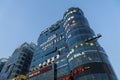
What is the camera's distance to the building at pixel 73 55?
210 feet

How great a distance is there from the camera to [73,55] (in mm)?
73812

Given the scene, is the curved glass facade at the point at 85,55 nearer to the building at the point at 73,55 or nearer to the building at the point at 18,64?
the building at the point at 73,55

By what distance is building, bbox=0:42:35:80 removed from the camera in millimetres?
109812

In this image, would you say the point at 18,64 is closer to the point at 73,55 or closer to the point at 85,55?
the point at 73,55

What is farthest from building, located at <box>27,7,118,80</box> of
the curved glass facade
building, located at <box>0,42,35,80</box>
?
building, located at <box>0,42,35,80</box>

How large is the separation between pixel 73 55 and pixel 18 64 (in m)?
56.0

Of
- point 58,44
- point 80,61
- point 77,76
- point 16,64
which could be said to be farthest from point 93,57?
point 16,64

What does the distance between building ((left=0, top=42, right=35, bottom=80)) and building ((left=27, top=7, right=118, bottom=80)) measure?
679 inches

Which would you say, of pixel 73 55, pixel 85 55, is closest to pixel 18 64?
pixel 73 55

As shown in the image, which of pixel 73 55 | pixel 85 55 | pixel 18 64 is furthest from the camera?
pixel 18 64

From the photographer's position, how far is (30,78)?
8575 centimetres

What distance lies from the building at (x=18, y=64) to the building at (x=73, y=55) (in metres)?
17.2

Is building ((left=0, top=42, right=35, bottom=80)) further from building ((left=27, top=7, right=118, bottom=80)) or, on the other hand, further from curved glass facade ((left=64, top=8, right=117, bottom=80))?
curved glass facade ((left=64, top=8, right=117, bottom=80))

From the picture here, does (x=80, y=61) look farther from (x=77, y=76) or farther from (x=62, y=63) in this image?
(x=62, y=63)
